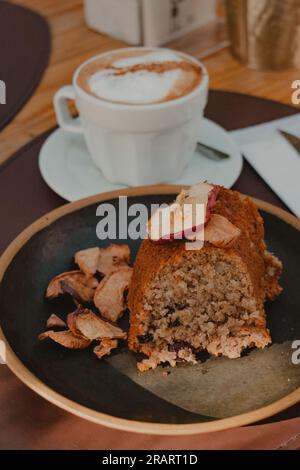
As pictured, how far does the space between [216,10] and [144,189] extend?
1.00 metres

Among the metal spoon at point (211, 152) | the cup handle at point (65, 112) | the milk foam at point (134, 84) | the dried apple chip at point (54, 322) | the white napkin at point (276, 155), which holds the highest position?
the milk foam at point (134, 84)

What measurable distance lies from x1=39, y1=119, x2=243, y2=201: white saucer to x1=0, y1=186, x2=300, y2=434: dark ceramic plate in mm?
145

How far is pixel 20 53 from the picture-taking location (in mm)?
1396

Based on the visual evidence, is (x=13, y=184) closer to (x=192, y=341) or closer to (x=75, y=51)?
(x=192, y=341)

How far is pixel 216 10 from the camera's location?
167 centimetres

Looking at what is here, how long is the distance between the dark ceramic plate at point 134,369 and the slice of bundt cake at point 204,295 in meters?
0.02

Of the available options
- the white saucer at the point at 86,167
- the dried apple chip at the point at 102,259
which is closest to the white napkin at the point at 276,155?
the white saucer at the point at 86,167

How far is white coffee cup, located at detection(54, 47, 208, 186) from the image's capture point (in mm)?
885

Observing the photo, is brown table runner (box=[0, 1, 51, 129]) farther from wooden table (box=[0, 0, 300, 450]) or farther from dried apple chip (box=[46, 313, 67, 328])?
dried apple chip (box=[46, 313, 67, 328])

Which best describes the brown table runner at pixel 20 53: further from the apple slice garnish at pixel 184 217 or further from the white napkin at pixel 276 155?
the apple slice garnish at pixel 184 217

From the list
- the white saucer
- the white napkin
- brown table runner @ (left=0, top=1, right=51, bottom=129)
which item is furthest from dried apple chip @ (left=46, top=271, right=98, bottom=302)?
brown table runner @ (left=0, top=1, right=51, bottom=129)

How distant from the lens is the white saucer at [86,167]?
3.07ft

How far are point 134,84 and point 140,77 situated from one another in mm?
19

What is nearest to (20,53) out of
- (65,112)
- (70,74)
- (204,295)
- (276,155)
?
(70,74)
